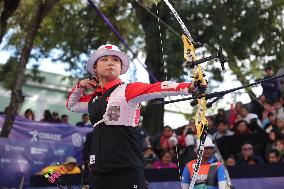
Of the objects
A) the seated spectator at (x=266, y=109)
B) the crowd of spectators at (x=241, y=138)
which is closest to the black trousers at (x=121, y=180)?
the crowd of spectators at (x=241, y=138)

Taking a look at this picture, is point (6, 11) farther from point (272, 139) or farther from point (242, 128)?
point (272, 139)

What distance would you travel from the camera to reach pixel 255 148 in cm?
1163

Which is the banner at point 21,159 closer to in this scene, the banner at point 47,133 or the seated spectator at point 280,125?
the banner at point 47,133

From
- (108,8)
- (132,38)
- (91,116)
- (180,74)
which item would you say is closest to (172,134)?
(180,74)

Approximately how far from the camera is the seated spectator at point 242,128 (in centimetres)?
1216

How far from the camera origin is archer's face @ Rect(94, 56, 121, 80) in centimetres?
534

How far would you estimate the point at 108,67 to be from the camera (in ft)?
17.6

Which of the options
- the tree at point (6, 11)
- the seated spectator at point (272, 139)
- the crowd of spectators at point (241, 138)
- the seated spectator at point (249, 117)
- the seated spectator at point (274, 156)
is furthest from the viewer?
the seated spectator at point (249, 117)

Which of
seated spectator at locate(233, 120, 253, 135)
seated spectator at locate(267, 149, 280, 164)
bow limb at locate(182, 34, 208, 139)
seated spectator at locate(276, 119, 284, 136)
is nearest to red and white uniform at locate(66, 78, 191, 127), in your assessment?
bow limb at locate(182, 34, 208, 139)

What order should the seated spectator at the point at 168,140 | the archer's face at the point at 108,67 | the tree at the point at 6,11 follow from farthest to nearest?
the seated spectator at the point at 168,140 < the tree at the point at 6,11 < the archer's face at the point at 108,67

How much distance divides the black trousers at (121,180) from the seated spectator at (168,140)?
808cm

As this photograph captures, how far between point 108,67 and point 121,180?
3.15 ft

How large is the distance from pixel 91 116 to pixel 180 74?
35.0 ft

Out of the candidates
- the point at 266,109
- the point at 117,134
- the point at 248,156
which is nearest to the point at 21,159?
the point at 248,156
